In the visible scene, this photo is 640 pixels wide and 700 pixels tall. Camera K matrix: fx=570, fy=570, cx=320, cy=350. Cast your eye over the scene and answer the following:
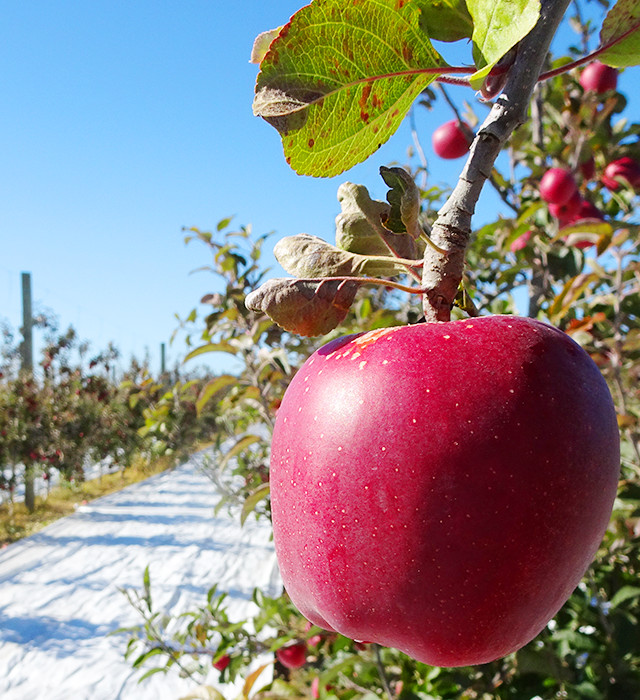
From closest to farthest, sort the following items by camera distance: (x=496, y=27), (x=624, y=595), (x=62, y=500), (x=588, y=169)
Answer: (x=496, y=27) < (x=624, y=595) < (x=588, y=169) < (x=62, y=500)

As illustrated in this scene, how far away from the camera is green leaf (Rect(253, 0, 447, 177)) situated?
0.28 meters

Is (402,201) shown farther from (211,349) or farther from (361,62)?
(211,349)

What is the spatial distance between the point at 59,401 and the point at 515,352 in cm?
774

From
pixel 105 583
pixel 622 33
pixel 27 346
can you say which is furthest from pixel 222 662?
pixel 27 346

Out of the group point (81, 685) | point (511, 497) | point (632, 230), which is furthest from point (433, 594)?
point (81, 685)

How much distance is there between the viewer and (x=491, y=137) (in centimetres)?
26

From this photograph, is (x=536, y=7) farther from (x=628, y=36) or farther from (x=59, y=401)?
(x=59, y=401)

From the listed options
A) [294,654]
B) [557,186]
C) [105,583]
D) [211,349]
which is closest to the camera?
[557,186]

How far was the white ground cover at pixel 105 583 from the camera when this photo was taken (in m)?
2.97

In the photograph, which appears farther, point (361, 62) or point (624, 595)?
point (624, 595)

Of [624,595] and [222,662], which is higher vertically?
[624,595]

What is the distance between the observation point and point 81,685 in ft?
9.64

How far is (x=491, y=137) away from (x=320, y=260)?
11 cm

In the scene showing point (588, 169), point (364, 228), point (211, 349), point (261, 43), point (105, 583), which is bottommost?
point (105, 583)
